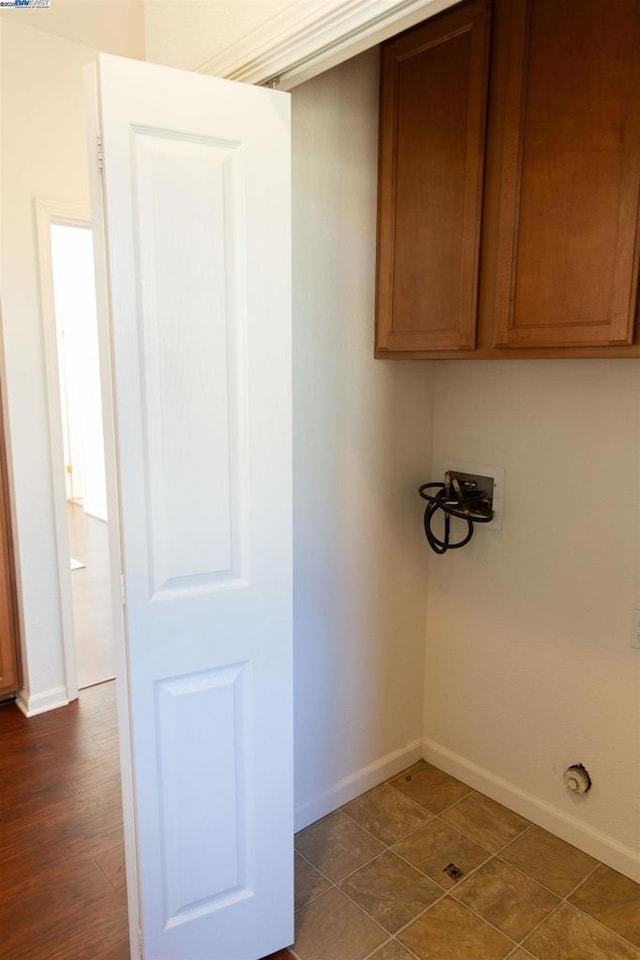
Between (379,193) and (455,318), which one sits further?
(379,193)

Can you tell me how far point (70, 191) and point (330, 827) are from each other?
2658mm

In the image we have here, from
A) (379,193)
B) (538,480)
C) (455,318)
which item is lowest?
(538,480)

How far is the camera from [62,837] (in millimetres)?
2090

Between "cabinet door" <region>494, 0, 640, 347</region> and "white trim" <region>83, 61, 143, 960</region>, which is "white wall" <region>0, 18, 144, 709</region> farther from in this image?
"cabinet door" <region>494, 0, 640, 347</region>

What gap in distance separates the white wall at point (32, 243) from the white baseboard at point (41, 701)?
1 cm

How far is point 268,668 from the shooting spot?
1536 mm

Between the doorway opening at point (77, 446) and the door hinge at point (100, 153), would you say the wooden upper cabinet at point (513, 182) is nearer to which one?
the door hinge at point (100, 153)

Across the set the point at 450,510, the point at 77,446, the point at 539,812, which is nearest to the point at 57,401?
the point at 450,510

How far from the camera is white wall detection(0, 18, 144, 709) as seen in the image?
97.3 inches

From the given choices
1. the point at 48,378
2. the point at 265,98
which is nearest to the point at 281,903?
the point at 265,98

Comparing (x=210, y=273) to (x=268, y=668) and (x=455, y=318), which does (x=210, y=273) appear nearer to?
(x=455, y=318)

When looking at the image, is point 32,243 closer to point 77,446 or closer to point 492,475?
point 492,475

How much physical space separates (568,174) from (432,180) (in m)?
0.43

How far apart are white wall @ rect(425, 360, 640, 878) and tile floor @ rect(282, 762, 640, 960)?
0.41 feet
